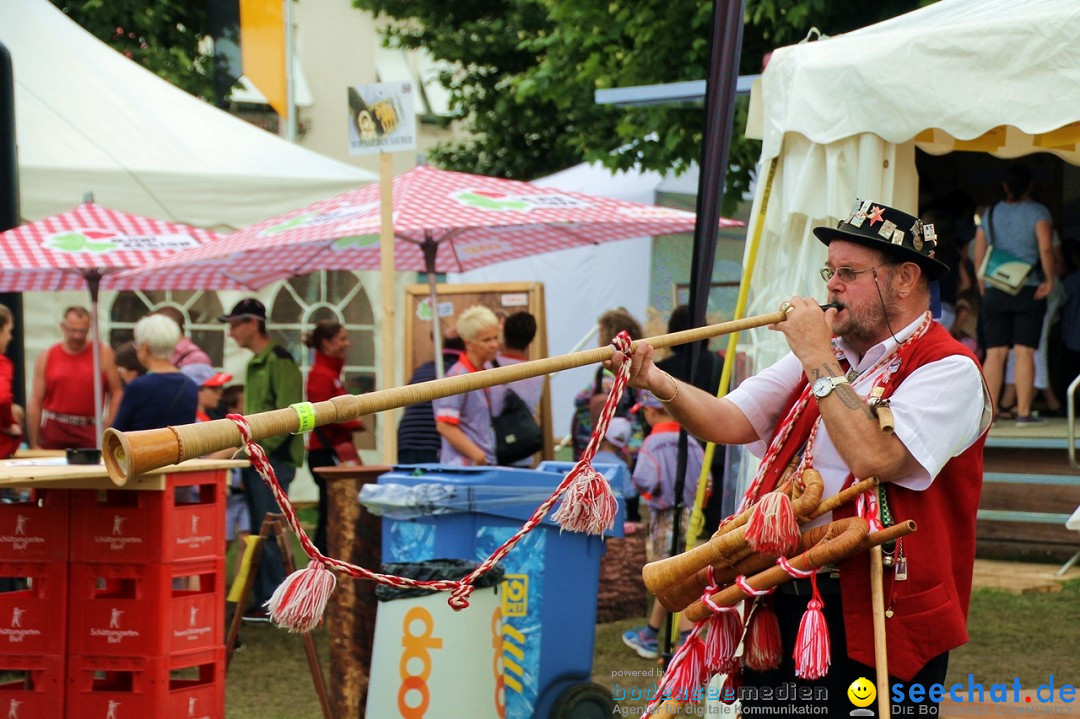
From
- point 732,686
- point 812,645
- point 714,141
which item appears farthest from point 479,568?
point 714,141

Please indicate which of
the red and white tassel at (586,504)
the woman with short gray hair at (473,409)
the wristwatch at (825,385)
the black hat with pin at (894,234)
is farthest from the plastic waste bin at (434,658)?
the woman with short gray hair at (473,409)

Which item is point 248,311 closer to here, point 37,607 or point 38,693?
point 37,607

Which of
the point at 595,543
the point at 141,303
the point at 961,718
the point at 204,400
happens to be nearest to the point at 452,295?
the point at 204,400

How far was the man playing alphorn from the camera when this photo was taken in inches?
127

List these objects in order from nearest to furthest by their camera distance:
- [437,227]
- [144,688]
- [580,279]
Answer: [144,688], [437,227], [580,279]

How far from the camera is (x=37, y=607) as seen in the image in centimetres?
527

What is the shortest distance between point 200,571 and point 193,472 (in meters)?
0.40

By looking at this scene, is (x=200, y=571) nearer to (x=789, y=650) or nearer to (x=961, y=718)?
(x=789, y=650)

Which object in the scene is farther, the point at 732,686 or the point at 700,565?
the point at 732,686

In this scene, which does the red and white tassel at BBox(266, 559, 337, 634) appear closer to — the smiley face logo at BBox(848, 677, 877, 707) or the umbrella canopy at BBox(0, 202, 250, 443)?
the smiley face logo at BBox(848, 677, 877, 707)

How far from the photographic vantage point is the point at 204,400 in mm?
9742

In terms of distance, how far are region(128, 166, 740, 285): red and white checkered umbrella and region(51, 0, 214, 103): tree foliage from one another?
9.33 m

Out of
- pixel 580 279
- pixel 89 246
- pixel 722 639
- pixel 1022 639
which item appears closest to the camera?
pixel 722 639

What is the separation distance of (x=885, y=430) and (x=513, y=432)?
163 inches
